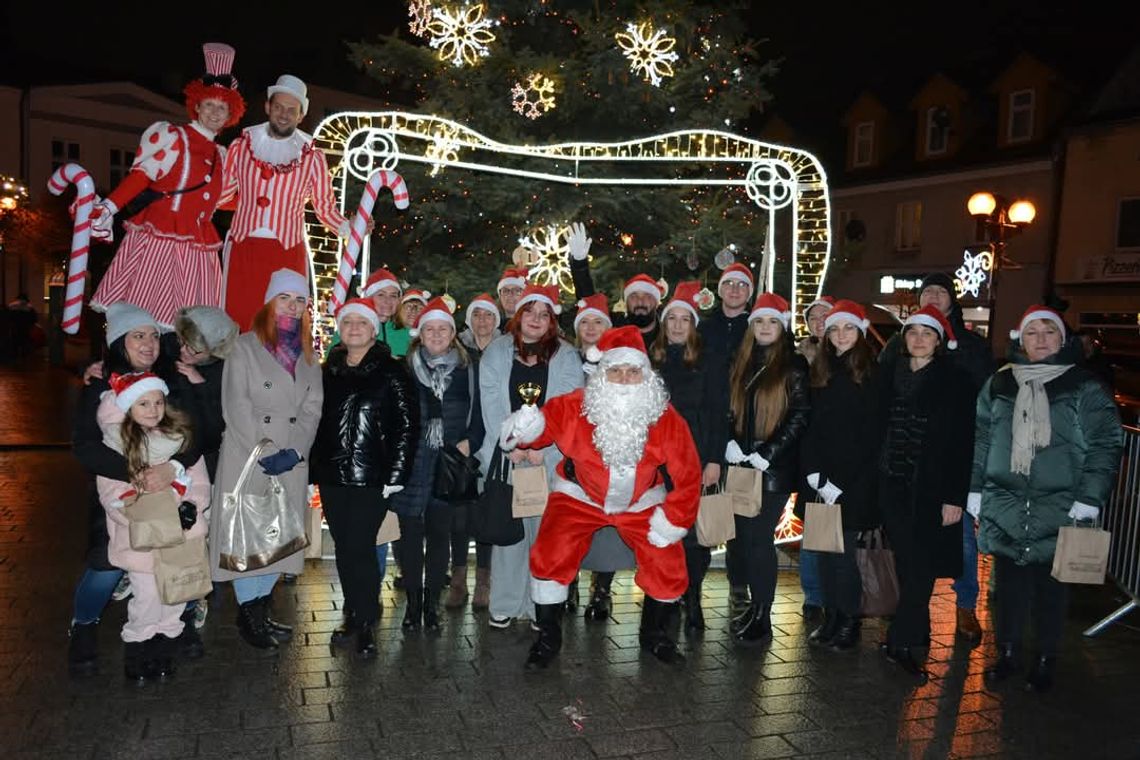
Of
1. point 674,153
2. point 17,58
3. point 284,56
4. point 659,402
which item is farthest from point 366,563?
point 17,58

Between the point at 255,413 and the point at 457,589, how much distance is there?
76.6 inches

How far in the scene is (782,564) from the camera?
7.77 m

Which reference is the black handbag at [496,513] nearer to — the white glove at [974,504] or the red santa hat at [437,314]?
the red santa hat at [437,314]

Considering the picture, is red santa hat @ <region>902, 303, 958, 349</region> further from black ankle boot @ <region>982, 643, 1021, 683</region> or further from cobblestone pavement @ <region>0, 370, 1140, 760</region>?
cobblestone pavement @ <region>0, 370, 1140, 760</region>

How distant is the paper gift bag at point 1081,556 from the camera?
16.2 feet

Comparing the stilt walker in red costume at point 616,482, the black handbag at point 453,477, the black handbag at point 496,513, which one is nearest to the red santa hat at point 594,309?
the stilt walker in red costume at point 616,482

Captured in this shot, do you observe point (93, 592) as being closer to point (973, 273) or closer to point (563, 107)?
point (563, 107)

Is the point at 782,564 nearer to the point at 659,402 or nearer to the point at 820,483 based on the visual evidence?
the point at 820,483

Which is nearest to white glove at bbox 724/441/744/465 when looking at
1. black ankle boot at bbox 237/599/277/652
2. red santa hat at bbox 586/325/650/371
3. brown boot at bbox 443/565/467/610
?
red santa hat at bbox 586/325/650/371

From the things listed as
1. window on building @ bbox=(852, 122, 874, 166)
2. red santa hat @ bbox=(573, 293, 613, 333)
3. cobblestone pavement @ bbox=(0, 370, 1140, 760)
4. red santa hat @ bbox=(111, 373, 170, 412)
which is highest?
window on building @ bbox=(852, 122, 874, 166)

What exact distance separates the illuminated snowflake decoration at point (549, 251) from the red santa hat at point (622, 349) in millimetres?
3804

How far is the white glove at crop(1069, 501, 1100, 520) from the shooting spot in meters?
5.02

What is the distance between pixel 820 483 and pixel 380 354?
2763mm

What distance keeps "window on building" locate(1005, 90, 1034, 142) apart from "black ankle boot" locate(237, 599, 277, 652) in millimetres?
27116
